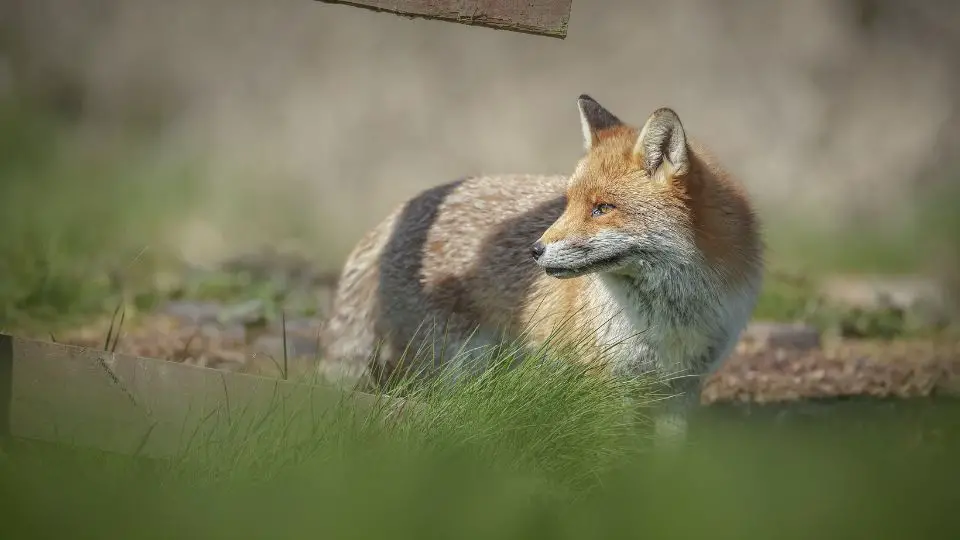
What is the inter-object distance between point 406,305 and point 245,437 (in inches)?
85.8

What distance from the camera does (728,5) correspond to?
10.2 m

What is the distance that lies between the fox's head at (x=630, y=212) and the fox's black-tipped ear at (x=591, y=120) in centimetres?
25

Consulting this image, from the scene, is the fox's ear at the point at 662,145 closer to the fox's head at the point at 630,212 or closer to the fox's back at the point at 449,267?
the fox's head at the point at 630,212

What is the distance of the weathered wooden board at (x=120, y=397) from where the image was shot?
12.9ft

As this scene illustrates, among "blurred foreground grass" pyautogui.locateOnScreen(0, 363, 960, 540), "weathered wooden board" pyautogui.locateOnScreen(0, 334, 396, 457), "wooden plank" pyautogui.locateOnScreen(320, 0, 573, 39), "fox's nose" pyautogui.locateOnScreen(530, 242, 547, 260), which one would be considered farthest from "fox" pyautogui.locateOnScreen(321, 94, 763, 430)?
"blurred foreground grass" pyautogui.locateOnScreen(0, 363, 960, 540)

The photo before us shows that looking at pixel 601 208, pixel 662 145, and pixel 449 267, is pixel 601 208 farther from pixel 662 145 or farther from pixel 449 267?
pixel 449 267

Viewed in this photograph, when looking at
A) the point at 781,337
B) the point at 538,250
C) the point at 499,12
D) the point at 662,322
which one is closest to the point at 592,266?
the point at 538,250

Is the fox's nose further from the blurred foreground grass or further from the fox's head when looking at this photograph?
the blurred foreground grass

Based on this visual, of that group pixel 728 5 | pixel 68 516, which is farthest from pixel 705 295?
pixel 728 5

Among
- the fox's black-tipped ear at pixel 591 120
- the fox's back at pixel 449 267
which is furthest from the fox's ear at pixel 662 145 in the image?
the fox's back at pixel 449 267

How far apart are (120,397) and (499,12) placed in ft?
6.72

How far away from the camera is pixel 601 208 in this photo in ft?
15.0

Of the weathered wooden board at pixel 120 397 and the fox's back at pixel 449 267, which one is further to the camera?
the fox's back at pixel 449 267

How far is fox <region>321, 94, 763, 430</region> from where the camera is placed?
15.0ft
